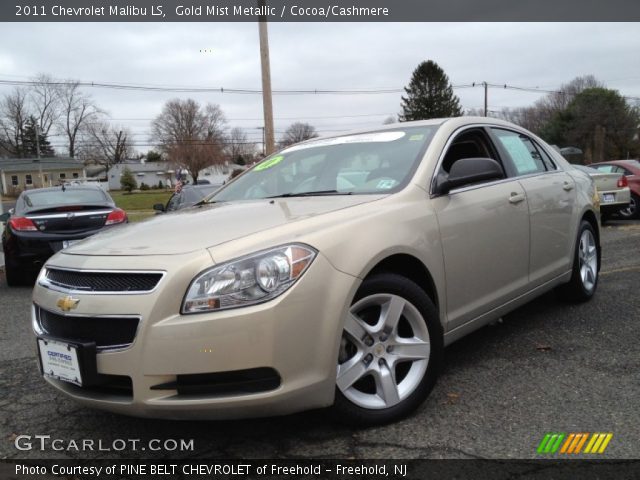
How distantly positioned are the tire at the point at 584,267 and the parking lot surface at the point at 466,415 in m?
0.50

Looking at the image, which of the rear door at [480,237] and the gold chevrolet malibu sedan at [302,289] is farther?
the rear door at [480,237]

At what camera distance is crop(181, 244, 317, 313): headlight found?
217 cm

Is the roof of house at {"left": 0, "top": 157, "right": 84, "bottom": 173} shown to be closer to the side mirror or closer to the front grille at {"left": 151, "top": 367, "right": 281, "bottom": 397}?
the side mirror

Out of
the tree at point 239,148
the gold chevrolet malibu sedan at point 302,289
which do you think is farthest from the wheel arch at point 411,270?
the tree at point 239,148

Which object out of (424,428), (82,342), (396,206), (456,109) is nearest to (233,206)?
(396,206)

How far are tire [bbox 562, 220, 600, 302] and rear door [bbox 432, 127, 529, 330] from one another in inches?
42.8

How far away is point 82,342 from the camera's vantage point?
2299 mm

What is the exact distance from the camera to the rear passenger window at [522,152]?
3990 millimetres

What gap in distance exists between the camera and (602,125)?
5072cm

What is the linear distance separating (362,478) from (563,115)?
59.8 meters

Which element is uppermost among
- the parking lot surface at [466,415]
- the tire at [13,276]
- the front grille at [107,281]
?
the front grille at [107,281]

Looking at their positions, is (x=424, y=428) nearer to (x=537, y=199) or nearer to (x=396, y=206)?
(x=396, y=206)

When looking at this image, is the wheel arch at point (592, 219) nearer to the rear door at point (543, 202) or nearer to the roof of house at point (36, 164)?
the rear door at point (543, 202)

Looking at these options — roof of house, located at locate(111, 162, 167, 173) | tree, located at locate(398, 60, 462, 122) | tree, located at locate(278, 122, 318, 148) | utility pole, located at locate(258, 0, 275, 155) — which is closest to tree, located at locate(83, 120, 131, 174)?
roof of house, located at locate(111, 162, 167, 173)
